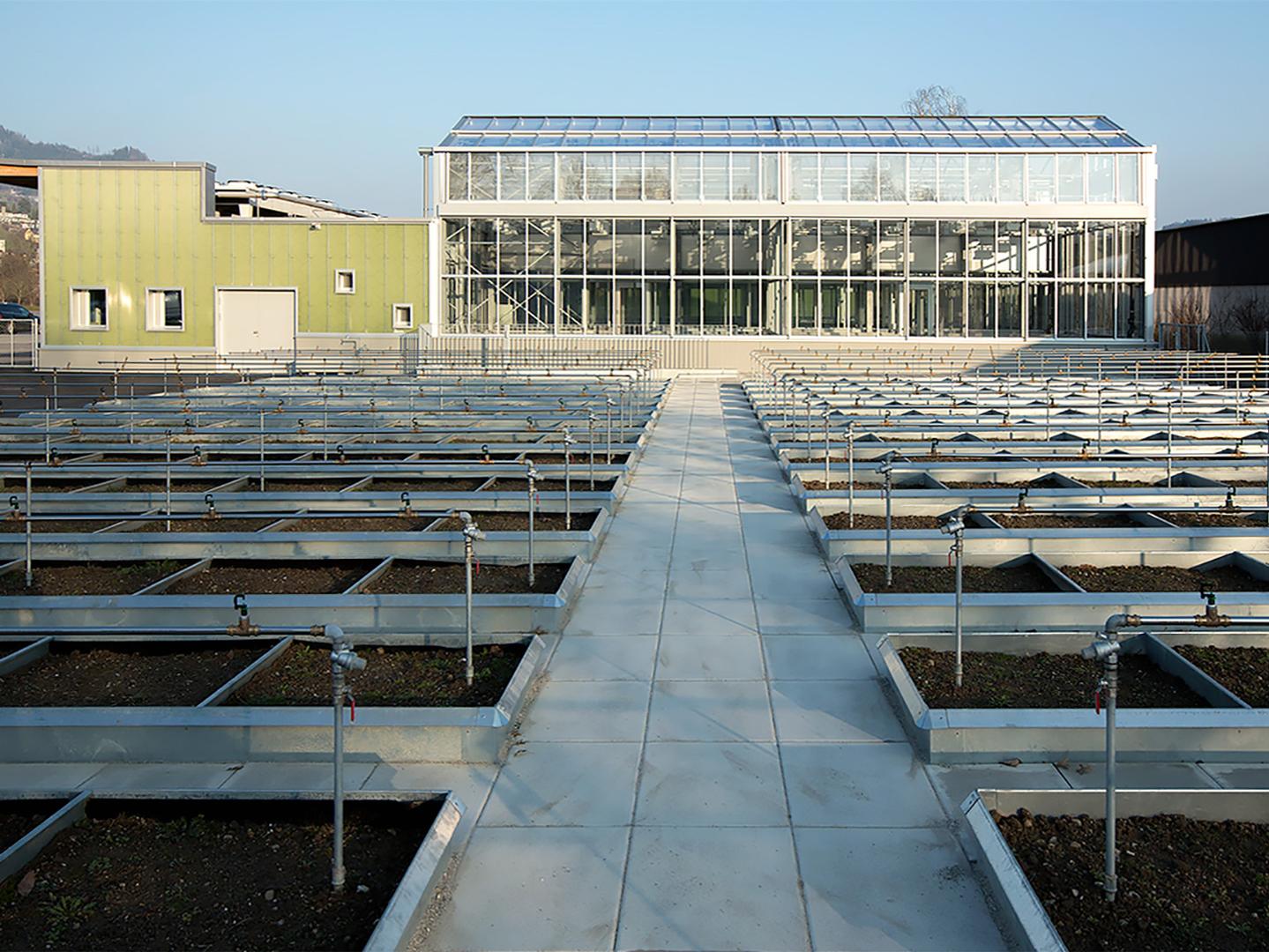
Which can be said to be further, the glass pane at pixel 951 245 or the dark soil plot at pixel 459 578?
the glass pane at pixel 951 245

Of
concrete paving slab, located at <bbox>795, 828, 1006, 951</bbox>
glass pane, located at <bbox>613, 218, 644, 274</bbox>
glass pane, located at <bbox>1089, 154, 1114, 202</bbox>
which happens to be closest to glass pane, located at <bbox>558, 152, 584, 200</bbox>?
glass pane, located at <bbox>613, 218, 644, 274</bbox>

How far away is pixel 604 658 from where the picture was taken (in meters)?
8.20

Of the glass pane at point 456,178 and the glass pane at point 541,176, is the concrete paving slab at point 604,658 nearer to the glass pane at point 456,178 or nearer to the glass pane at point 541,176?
the glass pane at point 541,176

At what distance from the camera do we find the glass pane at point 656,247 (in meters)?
43.7

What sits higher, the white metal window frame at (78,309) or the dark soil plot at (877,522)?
the white metal window frame at (78,309)

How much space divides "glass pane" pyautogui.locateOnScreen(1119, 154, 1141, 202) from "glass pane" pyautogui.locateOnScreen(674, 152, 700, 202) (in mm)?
15269

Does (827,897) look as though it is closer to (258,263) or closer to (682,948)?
(682,948)

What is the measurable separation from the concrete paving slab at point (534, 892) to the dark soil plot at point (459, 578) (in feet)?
13.7

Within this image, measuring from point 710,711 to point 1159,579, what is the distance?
4.85 metres

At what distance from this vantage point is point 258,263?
42000mm

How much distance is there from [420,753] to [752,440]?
1495 cm

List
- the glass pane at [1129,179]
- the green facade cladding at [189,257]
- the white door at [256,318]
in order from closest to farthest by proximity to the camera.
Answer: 1. the green facade cladding at [189,257]
2. the white door at [256,318]
3. the glass pane at [1129,179]

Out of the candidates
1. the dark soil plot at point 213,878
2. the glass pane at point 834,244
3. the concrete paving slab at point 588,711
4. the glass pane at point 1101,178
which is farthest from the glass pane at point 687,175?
the dark soil plot at point 213,878

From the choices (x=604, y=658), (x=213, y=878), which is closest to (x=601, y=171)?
(x=604, y=658)
